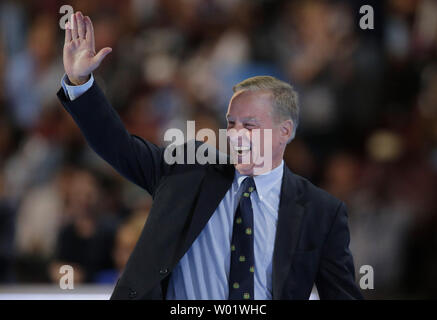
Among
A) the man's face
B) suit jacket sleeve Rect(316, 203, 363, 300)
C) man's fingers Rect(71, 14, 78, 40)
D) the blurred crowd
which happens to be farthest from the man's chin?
the blurred crowd

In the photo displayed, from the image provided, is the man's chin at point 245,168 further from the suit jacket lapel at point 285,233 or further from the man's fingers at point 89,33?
the man's fingers at point 89,33

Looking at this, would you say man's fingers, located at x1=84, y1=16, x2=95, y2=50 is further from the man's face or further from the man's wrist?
the man's face

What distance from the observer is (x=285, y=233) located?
1747 mm

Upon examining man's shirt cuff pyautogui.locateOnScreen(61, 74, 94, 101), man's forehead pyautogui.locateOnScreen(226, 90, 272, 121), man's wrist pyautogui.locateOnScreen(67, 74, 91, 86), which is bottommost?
man's forehead pyautogui.locateOnScreen(226, 90, 272, 121)

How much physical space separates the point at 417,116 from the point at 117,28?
5.98ft

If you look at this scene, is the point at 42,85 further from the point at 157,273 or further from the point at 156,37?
the point at 157,273

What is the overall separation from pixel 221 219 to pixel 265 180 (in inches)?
6.4

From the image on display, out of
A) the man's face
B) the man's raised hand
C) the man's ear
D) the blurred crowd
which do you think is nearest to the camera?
the man's raised hand

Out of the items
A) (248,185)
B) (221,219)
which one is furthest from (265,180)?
(221,219)

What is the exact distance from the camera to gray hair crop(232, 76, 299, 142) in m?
1.85

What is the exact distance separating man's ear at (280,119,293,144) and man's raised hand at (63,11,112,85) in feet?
1.78

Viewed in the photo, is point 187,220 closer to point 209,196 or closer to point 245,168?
point 209,196

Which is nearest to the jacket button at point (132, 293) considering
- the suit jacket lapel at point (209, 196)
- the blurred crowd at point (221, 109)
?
the suit jacket lapel at point (209, 196)
